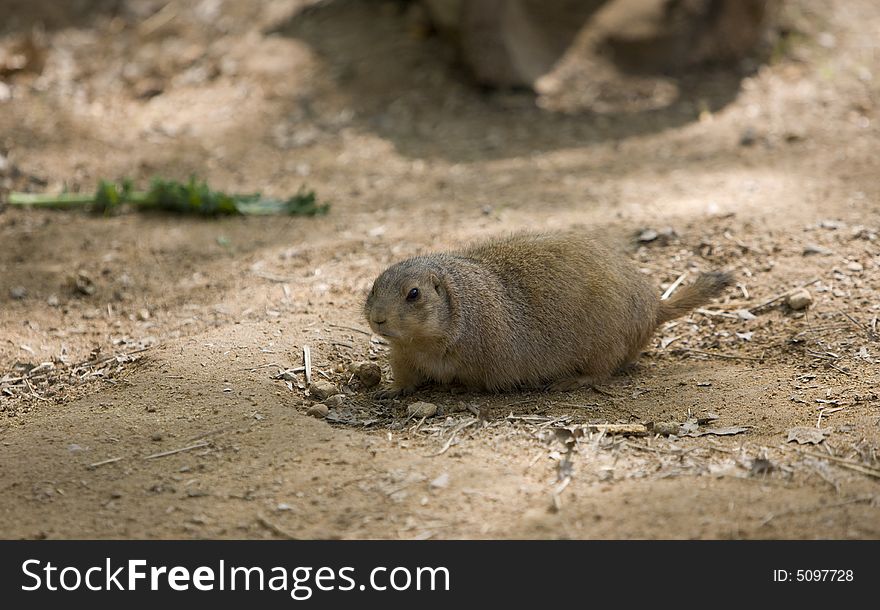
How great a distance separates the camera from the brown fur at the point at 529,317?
4.80 meters

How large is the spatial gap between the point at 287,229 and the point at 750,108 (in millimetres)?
4425

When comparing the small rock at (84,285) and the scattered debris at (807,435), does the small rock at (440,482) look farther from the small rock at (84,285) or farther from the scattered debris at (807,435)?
the small rock at (84,285)

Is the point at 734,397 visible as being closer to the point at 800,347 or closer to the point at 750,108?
the point at 800,347

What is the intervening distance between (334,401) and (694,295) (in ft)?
6.49

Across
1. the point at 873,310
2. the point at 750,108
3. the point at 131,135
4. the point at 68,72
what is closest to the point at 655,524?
the point at 873,310

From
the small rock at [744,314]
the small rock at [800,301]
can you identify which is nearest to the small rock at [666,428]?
the small rock at [744,314]

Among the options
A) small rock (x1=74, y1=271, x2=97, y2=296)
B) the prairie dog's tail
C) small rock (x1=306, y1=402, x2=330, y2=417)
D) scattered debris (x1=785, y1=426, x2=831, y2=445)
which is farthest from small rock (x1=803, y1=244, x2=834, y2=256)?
small rock (x1=74, y1=271, x2=97, y2=296)

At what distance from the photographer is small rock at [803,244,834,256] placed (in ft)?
19.1

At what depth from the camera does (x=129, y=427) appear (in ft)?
14.1

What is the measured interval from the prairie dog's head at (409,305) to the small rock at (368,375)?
0.36 m

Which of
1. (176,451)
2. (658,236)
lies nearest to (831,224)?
(658,236)

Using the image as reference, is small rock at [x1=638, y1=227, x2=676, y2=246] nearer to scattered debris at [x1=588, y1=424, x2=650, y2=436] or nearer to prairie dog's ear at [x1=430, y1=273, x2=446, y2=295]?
prairie dog's ear at [x1=430, y1=273, x2=446, y2=295]

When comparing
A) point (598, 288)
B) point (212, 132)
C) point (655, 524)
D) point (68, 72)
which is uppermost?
point (68, 72)

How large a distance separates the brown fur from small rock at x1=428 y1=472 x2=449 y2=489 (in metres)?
1.02
